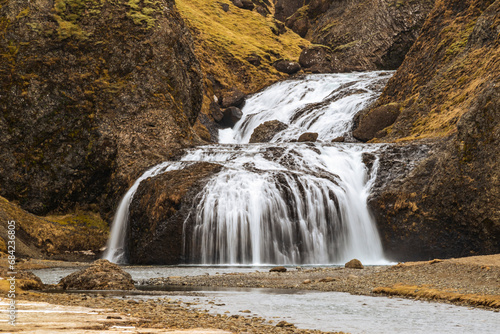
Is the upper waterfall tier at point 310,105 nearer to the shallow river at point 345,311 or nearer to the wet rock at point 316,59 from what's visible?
the wet rock at point 316,59

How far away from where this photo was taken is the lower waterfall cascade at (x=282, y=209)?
2108 centimetres

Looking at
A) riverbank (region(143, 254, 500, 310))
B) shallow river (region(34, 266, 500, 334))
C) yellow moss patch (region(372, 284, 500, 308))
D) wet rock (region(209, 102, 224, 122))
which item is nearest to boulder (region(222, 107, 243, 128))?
wet rock (region(209, 102, 224, 122))

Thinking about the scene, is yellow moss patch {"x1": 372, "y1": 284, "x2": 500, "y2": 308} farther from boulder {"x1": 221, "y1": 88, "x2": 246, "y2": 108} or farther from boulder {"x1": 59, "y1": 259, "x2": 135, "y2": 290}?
boulder {"x1": 221, "y1": 88, "x2": 246, "y2": 108}

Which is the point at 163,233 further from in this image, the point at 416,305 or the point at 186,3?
the point at 186,3

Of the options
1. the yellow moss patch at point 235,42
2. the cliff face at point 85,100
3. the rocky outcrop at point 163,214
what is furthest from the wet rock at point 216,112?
the rocky outcrop at point 163,214

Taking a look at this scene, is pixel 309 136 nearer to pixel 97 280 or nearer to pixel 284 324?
pixel 97 280

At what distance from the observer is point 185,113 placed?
3506cm

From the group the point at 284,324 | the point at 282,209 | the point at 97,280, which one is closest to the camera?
the point at 284,324

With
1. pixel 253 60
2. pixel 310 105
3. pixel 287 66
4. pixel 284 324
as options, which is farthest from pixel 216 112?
pixel 284 324

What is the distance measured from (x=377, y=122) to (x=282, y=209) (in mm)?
13631

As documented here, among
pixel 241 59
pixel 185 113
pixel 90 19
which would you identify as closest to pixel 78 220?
pixel 185 113

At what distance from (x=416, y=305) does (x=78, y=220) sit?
23.6 meters

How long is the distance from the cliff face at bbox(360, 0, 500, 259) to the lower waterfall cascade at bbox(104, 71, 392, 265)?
163 cm

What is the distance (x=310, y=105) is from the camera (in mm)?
42406
